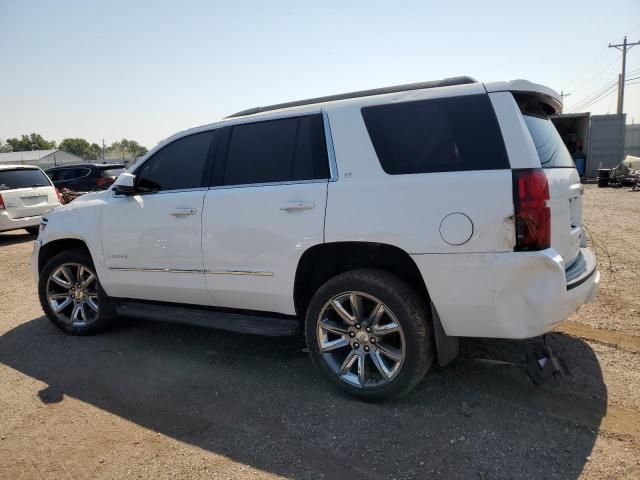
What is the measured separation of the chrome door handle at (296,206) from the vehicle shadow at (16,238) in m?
10.1

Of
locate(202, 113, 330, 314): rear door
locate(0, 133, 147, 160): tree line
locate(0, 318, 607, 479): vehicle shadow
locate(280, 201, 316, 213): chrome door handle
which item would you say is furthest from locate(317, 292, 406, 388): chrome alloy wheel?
locate(0, 133, 147, 160): tree line

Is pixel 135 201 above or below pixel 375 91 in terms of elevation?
below

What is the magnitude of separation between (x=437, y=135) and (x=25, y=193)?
1052cm

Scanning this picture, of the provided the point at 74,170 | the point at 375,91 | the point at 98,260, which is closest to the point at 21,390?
the point at 98,260

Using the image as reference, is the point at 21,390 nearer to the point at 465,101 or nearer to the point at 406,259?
the point at 406,259

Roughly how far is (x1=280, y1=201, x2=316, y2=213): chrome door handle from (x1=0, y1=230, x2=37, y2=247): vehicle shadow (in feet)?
33.0

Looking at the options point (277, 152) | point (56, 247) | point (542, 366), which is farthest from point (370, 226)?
point (56, 247)

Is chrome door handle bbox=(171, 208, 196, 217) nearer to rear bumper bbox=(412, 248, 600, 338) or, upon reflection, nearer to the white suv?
the white suv

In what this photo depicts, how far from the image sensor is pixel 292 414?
10.3 feet

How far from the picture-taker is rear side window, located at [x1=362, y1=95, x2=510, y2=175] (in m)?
2.79

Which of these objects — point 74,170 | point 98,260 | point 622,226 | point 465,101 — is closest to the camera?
point 465,101

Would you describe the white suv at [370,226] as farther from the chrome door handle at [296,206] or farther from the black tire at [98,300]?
the black tire at [98,300]

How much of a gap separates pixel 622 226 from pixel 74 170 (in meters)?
15.5

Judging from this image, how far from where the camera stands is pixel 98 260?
14.5ft
